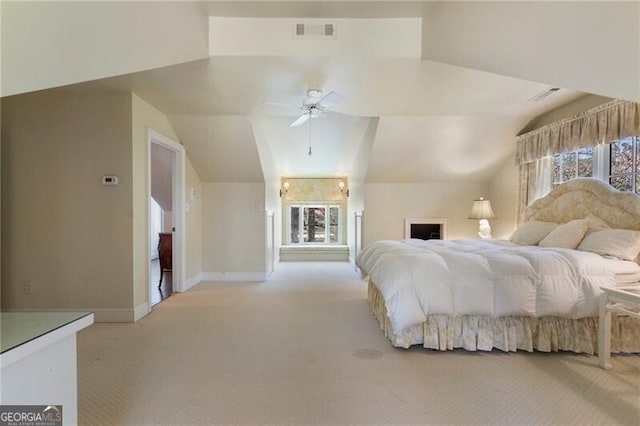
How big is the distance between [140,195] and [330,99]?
2342 millimetres

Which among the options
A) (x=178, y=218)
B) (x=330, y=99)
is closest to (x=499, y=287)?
(x=330, y=99)

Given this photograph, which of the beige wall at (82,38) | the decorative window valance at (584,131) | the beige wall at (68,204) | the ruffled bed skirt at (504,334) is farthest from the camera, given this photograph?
the beige wall at (68,204)

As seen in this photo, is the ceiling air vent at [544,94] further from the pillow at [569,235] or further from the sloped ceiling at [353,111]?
the pillow at [569,235]

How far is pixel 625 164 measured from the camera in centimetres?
330

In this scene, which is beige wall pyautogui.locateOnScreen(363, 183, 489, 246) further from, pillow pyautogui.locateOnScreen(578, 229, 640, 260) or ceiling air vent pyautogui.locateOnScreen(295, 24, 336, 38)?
ceiling air vent pyautogui.locateOnScreen(295, 24, 336, 38)

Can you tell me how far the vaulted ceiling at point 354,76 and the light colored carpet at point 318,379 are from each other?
1.84 metres

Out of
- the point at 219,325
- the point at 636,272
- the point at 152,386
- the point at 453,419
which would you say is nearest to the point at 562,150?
the point at 636,272

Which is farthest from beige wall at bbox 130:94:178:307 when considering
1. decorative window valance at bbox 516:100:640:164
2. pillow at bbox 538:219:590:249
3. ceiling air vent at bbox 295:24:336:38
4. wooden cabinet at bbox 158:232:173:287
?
decorative window valance at bbox 516:100:640:164

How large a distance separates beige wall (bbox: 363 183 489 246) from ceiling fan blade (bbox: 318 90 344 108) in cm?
255

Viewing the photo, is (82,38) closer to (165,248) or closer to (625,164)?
(165,248)

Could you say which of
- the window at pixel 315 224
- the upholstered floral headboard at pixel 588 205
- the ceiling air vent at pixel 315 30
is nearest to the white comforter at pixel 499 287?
the upholstered floral headboard at pixel 588 205

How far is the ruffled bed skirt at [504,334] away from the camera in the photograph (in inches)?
105

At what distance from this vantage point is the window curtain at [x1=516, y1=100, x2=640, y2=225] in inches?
120

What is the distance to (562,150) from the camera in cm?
381
